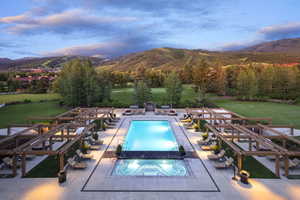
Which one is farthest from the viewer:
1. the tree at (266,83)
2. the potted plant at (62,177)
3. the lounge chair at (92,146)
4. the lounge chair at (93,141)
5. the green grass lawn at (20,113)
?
the tree at (266,83)

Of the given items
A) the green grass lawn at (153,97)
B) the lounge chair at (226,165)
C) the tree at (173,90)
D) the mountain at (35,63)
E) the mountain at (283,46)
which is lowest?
the lounge chair at (226,165)

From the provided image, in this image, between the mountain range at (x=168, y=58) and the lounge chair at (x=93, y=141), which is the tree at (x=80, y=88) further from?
the mountain range at (x=168, y=58)

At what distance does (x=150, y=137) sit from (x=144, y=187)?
8.63m

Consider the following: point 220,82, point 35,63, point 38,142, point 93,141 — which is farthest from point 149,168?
point 35,63

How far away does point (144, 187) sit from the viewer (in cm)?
786

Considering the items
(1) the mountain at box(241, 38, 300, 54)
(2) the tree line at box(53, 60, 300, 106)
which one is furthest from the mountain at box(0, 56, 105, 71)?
(1) the mountain at box(241, 38, 300, 54)

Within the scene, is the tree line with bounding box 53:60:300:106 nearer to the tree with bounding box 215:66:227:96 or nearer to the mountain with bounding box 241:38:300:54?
the tree with bounding box 215:66:227:96

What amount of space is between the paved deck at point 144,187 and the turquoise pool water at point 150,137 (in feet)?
13.7

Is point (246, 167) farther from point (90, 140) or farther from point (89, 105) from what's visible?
point (89, 105)

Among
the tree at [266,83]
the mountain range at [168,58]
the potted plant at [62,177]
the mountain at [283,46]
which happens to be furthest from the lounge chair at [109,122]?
the mountain at [283,46]

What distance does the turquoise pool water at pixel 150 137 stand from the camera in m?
13.8

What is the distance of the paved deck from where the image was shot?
23.8 ft

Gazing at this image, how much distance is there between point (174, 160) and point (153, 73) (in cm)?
5551

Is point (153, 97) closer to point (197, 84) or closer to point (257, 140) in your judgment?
point (197, 84)
